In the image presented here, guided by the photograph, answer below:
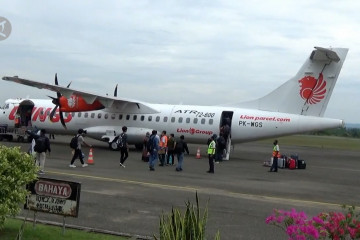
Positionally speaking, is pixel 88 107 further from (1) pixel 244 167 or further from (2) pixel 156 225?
(2) pixel 156 225

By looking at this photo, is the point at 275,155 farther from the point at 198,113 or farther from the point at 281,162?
the point at 198,113

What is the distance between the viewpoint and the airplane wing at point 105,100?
86.8ft

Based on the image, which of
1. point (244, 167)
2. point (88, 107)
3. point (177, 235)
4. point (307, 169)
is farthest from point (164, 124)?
point (177, 235)

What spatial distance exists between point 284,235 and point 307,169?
46.6 feet

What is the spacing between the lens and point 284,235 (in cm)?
874

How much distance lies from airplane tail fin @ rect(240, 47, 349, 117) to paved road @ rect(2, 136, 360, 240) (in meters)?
3.87

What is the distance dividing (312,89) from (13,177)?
2012cm

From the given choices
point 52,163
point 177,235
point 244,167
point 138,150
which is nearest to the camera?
point 177,235

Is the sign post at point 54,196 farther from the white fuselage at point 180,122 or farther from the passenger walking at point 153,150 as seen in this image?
the white fuselage at point 180,122

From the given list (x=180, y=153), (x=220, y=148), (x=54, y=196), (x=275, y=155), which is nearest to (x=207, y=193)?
(x=180, y=153)

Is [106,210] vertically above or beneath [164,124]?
beneath

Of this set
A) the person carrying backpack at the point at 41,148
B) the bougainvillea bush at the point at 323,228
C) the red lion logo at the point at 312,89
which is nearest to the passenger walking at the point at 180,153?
the person carrying backpack at the point at 41,148

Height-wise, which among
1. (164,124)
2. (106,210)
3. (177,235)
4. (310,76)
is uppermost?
(310,76)

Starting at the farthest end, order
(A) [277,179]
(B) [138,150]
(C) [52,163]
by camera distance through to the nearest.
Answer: (B) [138,150] → (C) [52,163] → (A) [277,179]
